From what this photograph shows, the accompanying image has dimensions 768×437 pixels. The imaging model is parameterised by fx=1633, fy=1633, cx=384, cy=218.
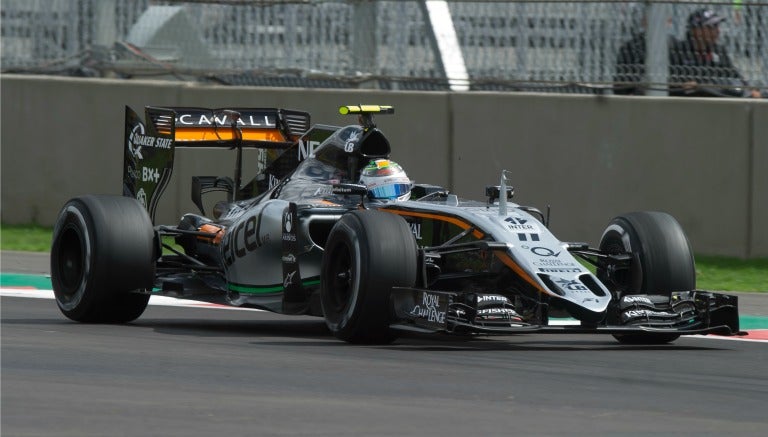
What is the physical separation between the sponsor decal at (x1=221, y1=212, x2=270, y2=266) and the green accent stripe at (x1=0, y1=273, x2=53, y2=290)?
333cm

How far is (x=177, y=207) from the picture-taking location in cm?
1634

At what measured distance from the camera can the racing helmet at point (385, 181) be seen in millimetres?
10586

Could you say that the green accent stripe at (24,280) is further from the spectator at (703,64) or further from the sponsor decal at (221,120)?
the spectator at (703,64)

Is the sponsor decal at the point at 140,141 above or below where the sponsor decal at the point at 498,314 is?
above

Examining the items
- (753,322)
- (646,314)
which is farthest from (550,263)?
(753,322)

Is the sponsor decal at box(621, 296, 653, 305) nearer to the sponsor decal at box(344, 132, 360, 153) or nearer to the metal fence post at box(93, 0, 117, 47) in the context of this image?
the sponsor decal at box(344, 132, 360, 153)

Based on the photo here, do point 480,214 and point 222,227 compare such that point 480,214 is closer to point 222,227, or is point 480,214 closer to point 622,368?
point 622,368

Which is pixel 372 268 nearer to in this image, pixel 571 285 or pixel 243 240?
pixel 571 285

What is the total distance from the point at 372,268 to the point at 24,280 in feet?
19.1

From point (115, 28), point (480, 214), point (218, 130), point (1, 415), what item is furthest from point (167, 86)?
point (1, 415)

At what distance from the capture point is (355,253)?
367 inches

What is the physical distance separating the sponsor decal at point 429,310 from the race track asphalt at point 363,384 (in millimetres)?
214

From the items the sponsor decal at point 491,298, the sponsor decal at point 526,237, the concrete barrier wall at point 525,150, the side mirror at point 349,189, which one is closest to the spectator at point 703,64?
the concrete barrier wall at point 525,150

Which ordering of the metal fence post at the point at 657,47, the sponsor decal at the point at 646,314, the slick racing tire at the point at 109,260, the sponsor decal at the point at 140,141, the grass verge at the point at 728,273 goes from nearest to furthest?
1. the sponsor decal at the point at 646,314
2. the slick racing tire at the point at 109,260
3. the sponsor decal at the point at 140,141
4. the grass verge at the point at 728,273
5. the metal fence post at the point at 657,47
